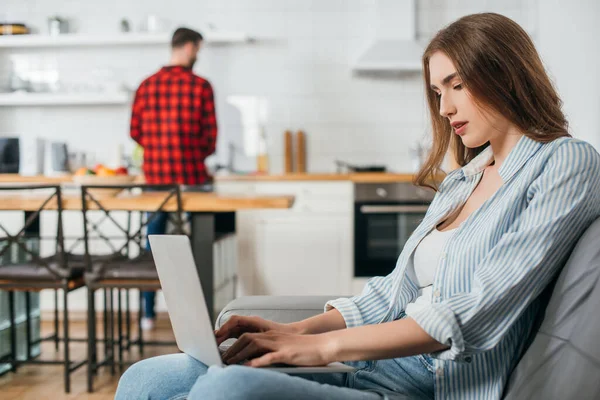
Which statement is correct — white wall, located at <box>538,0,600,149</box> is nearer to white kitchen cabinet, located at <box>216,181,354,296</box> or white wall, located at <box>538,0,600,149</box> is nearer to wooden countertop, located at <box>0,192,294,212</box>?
white kitchen cabinet, located at <box>216,181,354,296</box>

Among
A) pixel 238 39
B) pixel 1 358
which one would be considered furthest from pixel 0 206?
pixel 238 39

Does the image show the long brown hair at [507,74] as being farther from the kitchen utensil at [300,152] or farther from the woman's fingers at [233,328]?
the kitchen utensil at [300,152]

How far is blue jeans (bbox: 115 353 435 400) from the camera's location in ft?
3.41

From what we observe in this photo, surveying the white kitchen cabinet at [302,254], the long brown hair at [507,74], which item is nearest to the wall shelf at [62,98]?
the white kitchen cabinet at [302,254]

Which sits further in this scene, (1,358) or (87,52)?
(87,52)

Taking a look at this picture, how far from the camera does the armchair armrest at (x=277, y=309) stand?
5.51ft

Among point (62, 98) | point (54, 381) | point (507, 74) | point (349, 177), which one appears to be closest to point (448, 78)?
point (507, 74)

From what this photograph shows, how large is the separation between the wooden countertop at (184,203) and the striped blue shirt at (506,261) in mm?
1533

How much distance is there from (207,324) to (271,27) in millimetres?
4296

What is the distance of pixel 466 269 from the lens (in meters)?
1.27

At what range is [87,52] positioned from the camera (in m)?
5.21

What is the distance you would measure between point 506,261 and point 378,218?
344 centimetres

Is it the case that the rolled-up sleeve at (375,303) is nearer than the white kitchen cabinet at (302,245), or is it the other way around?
the rolled-up sleeve at (375,303)

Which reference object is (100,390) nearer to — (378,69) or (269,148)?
(269,148)
